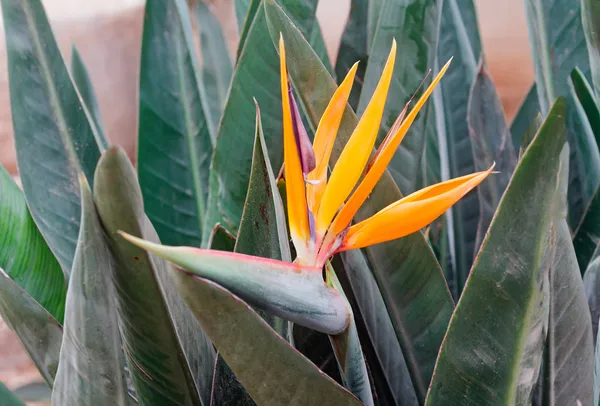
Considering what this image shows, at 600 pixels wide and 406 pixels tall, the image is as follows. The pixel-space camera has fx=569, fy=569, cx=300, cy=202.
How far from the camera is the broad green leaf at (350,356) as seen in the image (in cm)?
24

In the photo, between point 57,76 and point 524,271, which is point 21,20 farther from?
point 524,271

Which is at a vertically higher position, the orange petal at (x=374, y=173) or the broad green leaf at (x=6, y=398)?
the orange petal at (x=374, y=173)

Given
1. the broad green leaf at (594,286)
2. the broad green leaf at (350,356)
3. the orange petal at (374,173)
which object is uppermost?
the orange petal at (374,173)

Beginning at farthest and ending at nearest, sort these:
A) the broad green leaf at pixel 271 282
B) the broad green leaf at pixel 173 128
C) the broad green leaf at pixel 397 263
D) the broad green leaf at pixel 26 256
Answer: the broad green leaf at pixel 173 128 < the broad green leaf at pixel 26 256 < the broad green leaf at pixel 397 263 < the broad green leaf at pixel 271 282

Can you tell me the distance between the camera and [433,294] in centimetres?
36

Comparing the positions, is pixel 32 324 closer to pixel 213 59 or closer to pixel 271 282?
pixel 271 282

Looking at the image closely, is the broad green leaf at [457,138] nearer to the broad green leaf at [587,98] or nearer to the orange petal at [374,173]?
the broad green leaf at [587,98]

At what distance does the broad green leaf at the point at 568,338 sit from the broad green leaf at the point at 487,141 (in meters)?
0.19

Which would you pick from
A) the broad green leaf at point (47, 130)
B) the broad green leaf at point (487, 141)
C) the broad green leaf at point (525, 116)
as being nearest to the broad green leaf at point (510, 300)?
the broad green leaf at point (487, 141)

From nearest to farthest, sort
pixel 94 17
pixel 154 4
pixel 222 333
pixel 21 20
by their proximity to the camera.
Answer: pixel 222 333
pixel 21 20
pixel 154 4
pixel 94 17

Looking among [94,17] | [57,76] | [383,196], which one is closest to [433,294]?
[383,196]

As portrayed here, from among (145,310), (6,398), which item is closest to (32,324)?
(6,398)

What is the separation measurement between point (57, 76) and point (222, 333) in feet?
1.12

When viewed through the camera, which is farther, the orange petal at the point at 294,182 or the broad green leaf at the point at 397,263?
the broad green leaf at the point at 397,263
